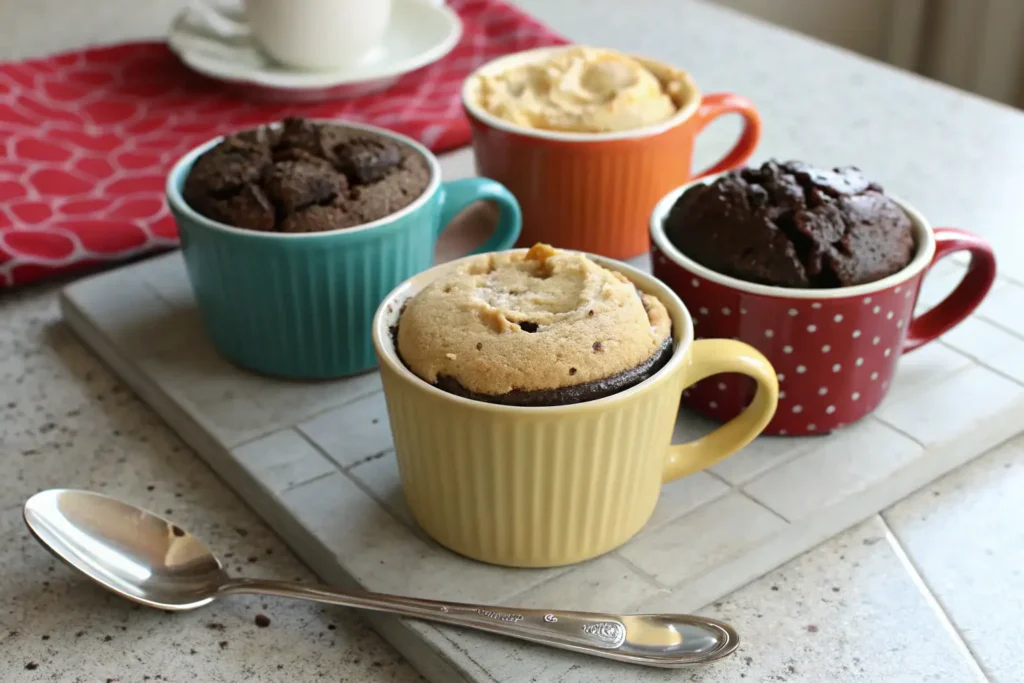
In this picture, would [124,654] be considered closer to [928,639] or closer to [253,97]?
[928,639]

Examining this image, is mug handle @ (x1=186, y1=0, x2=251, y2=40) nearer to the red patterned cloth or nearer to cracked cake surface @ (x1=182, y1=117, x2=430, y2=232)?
the red patterned cloth

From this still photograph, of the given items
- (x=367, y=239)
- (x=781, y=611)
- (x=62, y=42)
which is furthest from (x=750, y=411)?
(x=62, y=42)

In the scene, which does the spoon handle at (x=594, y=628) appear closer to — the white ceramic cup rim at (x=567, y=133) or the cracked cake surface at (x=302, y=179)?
the cracked cake surface at (x=302, y=179)

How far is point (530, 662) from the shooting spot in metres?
0.58

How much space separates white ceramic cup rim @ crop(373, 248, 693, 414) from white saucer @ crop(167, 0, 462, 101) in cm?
55

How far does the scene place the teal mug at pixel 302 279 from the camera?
2.53ft

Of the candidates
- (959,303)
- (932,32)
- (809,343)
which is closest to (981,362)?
(959,303)

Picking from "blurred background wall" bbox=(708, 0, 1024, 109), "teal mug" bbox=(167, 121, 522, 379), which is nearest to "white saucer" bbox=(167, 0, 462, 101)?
"teal mug" bbox=(167, 121, 522, 379)

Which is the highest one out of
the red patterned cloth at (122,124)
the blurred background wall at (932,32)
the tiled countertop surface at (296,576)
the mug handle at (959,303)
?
the mug handle at (959,303)

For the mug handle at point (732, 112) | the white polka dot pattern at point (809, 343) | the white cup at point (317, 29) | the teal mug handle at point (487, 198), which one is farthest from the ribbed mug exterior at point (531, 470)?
the white cup at point (317, 29)

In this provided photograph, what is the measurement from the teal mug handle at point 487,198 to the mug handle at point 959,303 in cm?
31

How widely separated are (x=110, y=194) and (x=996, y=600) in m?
0.81

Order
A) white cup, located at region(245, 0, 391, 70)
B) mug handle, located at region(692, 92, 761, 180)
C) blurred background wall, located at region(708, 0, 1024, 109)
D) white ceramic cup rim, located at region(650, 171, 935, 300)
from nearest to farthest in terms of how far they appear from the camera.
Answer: white ceramic cup rim, located at region(650, 171, 935, 300) < mug handle, located at region(692, 92, 761, 180) < white cup, located at region(245, 0, 391, 70) < blurred background wall, located at region(708, 0, 1024, 109)

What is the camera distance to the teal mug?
2.53 feet
